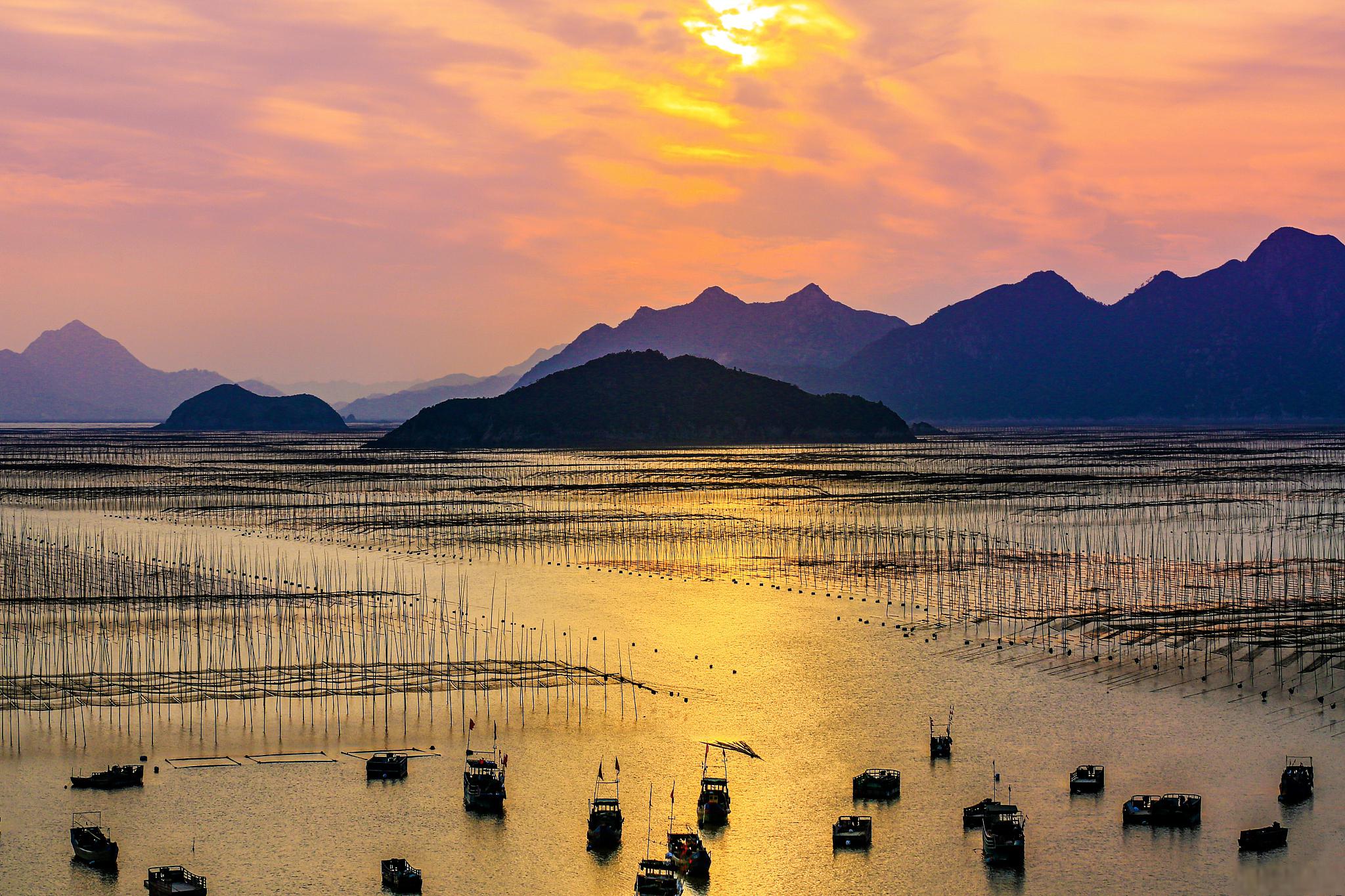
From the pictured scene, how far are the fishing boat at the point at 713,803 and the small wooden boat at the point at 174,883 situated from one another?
18100 mm

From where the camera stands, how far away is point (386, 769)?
51.0 meters

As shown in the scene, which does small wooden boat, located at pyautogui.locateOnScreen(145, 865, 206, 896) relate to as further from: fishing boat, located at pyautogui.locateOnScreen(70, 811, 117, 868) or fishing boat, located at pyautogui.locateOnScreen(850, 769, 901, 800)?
fishing boat, located at pyautogui.locateOnScreen(850, 769, 901, 800)

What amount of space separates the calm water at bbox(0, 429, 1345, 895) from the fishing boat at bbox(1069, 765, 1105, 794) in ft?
1.57

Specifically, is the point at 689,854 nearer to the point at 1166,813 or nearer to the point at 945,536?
the point at 1166,813

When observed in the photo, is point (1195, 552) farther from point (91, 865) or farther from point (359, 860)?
point (91, 865)

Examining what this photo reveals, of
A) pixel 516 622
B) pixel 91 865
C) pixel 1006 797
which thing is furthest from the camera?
pixel 516 622

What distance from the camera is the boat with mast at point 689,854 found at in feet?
140

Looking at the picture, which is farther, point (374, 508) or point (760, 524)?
point (374, 508)

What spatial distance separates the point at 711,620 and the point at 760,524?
178 ft

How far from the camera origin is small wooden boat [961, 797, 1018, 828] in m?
46.5

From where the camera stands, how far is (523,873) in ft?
144

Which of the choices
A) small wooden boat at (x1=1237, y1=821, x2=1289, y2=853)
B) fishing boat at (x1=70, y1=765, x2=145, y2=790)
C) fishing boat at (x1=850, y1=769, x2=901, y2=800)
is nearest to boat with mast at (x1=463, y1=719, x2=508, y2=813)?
fishing boat at (x1=70, y1=765, x2=145, y2=790)

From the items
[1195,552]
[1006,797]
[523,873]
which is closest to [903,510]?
[1195,552]

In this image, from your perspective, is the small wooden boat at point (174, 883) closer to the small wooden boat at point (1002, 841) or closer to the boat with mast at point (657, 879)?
the boat with mast at point (657, 879)
